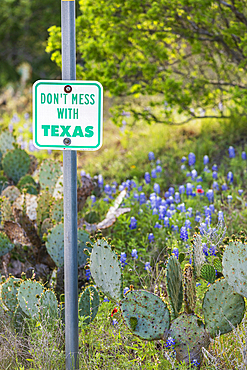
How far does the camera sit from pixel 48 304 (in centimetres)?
239

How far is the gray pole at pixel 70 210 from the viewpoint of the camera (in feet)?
6.12

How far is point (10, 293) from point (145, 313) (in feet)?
3.08

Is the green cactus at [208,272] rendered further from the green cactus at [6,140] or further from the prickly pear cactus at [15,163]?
the green cactus at [6,140]

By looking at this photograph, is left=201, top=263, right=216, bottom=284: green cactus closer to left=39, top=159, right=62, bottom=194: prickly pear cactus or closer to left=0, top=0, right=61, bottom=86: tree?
left=39, top=159, right=62, bottom=194: prickly pear cactus

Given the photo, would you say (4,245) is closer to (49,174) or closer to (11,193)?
(11,193)

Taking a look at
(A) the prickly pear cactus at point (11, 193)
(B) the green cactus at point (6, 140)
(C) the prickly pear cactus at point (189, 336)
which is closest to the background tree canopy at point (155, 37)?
(B) the green cactus at point (6, 140)

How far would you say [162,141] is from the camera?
605 centimetres

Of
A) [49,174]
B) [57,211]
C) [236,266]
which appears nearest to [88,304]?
[236,266]

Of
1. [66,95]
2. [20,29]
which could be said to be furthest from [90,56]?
[20,29]

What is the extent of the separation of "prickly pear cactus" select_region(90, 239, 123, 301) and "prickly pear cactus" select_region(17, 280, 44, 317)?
382 mm

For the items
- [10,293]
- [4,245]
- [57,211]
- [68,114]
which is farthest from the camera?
[57,211]

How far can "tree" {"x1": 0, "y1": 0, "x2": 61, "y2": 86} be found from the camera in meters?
9.79

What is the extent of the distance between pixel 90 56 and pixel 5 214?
293 cm

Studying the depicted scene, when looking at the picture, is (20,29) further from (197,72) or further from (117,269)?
(117,269)
